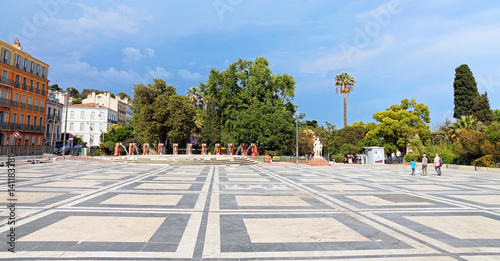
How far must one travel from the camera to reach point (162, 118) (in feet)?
138

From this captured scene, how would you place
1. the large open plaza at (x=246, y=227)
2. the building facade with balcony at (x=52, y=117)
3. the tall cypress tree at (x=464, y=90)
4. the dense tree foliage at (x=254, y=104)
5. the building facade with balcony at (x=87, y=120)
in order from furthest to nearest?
the building facade with balcony at (x=87, y=120), the tall cypress tree at (x=464, y=90), the building facade with balcony at (x=52, y=117), the dense tree foliage at (x=254, y=104), the large open plaza at (x=246, y=227)

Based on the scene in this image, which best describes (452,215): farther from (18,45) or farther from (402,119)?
(18,45)

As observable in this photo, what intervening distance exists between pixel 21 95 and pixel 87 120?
31.6m

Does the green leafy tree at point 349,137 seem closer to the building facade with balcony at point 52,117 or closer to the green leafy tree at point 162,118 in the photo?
the green leafy tree at point 162,118

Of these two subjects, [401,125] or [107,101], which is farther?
[107,101]

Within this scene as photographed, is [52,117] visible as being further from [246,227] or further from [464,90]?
[464,90]

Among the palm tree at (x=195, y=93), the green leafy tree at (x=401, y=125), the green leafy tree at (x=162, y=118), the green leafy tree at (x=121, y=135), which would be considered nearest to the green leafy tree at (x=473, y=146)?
the green leafy tree at (x=401, y=125)

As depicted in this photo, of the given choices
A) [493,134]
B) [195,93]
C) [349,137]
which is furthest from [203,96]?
[493,134]

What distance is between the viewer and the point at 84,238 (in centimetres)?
471

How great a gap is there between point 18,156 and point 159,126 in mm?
18652

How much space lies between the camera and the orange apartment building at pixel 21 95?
113 feet

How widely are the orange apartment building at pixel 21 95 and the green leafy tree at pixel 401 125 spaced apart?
178ft

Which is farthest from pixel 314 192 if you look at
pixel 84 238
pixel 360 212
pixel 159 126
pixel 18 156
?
pixel 159 126

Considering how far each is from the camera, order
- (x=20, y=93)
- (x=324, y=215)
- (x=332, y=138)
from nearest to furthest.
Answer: (x=324, y=215)
(x=20, y=93)
(x=332, y=138)
